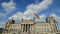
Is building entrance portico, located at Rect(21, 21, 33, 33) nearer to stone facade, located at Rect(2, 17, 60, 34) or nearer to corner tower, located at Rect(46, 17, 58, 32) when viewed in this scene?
stone facade, located at Rect(2, 17, 60, 34)

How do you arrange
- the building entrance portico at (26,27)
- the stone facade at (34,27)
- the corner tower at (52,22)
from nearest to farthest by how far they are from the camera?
the stone facade at (34,27), the corner tower at (52,22), the building entrance portico at (26,27)

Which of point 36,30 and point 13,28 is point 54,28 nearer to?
point 36,30

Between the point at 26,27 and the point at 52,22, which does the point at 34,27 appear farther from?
the point at 52,22

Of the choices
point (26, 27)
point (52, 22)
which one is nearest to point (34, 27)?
point (26, 27)

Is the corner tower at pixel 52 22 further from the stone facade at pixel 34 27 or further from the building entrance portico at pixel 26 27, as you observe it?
the building entrance portico at pixel 26 27

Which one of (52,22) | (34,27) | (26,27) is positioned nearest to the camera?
(52,22)

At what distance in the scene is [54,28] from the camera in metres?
106

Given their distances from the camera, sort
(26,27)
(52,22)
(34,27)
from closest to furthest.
Answer: (52,22) < (34,27) < (26,27)

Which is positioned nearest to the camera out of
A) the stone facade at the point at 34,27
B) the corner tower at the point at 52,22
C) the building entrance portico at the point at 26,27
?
the stone facade at the point at 34,27

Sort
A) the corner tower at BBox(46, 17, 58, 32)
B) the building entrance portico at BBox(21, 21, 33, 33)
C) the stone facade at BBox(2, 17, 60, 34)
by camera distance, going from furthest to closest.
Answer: the building entrance portico at BBox(21, 21, 33, 33) < the corner tower at BBox(46, 17, 58, 32) < the stone facade at BBox(2, 17, 60, 34)

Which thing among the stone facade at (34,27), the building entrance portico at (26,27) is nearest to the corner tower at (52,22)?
the stone facade at (34,27)

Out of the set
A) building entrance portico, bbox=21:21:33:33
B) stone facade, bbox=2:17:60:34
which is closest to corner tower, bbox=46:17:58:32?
stone facade, bbox=2:17:60:34

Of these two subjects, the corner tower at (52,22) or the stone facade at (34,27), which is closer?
the stone facade at (34,27)

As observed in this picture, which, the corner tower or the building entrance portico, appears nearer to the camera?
the corner tower
